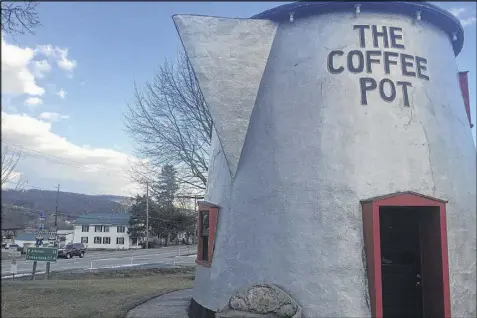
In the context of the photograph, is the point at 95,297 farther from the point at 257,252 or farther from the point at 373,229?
the point at 373,229

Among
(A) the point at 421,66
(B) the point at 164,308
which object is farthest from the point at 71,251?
→ (A) the point at 421,66

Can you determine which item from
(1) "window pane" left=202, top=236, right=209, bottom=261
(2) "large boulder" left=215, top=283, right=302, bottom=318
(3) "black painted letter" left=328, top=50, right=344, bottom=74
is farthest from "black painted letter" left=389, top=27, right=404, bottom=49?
(1) "window pane" left=202, top=236, right=209, bottom=261

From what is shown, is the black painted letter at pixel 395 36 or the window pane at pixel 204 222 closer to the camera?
the black painted letter at pixel 395 36

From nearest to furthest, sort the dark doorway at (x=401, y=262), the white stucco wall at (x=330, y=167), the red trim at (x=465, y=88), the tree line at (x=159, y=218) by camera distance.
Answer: the white stucco wall at (x=330, y=167), the dark doorway at (x=401, y=262), the red trim at (x=465, y=88), the tree line at (x=159, y=218)

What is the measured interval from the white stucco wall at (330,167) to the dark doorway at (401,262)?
572 millimetres

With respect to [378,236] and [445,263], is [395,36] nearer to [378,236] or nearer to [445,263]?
[378,236]

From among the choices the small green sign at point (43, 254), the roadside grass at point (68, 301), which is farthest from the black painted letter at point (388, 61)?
the small green sign at point (43, 254)

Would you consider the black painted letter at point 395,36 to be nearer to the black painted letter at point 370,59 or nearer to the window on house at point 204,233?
the black painted letter at point 370,59

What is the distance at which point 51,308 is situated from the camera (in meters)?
10.4

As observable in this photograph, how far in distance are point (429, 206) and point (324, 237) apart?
61.4 inches

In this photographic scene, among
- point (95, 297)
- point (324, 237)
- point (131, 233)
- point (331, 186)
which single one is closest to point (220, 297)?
point (324, 237)

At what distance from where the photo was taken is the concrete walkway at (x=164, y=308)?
29.0 ft

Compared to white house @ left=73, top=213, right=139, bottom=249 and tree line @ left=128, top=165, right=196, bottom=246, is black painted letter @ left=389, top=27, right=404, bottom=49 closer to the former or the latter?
tree line @ left=128, top=165, right=196, bottom=246

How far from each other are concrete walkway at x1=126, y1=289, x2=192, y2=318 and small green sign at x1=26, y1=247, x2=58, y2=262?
7.41 metres
